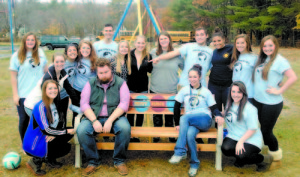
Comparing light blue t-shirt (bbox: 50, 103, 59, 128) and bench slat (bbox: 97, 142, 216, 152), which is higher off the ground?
light blue t-shirt (bbox: 50, 103, 59, 128)

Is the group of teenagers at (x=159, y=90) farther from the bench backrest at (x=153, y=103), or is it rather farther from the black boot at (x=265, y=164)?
the bench backrest at (x=153, y=103)

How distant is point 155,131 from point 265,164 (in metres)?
1.56

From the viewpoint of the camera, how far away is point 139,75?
4.26 metres

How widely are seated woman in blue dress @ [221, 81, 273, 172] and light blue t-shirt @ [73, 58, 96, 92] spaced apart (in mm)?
2140

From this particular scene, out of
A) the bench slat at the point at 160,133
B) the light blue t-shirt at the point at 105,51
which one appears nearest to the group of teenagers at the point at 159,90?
the bench slat at the point at 160,133

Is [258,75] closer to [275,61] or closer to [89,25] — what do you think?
[275,61]

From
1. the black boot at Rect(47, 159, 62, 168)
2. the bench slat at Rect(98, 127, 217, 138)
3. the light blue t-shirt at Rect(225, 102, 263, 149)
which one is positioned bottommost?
the black boot at Rect(47, 159, 62, 168)

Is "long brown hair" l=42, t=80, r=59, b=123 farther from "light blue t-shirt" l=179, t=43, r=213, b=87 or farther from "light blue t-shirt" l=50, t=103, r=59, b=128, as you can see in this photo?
"light blue t-shirt" l=179, t=43, r=213, b=87

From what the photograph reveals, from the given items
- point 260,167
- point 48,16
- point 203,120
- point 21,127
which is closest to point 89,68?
point 21,127

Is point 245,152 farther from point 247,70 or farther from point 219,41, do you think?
point 219,41

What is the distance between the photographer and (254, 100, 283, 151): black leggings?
3500 mm

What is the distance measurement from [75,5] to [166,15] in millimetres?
22203

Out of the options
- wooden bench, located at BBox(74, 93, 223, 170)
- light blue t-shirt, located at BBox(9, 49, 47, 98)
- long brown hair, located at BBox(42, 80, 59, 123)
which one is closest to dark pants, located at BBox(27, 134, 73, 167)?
wooden bench, located at BBox(74, 93, 223, 170)

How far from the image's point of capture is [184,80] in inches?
167
